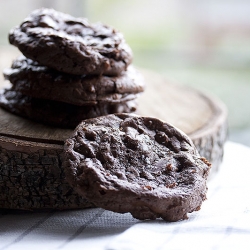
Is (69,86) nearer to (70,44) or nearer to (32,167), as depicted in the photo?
(70,44)

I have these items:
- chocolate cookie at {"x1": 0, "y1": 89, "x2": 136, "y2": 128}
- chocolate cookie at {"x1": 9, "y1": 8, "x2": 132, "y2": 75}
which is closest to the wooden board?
chocolate cookie at {"x1": 0, "y1": 89, "x2": 136, "y2": 128}

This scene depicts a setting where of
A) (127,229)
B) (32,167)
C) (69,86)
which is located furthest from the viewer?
(69,86)

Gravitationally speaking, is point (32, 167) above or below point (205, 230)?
above

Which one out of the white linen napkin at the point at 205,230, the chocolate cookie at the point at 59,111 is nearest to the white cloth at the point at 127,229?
the white linen napkin at the point at 205,230

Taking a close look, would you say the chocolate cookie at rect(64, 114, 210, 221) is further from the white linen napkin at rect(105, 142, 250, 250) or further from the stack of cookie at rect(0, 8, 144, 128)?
the stack of cookie at rect(0, 8, 144, 128)

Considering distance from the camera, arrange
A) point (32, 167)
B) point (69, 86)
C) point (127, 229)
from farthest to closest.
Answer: point (69, 86)
point (32, 167)
point (127, 229)

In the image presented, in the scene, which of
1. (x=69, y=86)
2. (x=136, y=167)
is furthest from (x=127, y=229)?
(x=69, y=86)

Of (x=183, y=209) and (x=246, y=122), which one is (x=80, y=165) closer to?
(x=183, y=209)
